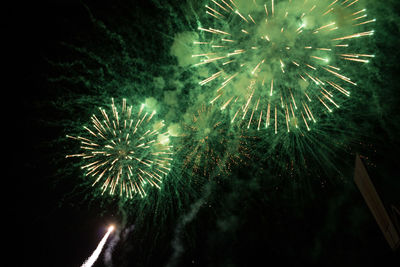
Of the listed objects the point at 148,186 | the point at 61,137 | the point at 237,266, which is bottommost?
the point at 237,266

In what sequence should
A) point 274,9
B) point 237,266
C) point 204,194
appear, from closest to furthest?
point 274,9
point 204,194
point 237,266

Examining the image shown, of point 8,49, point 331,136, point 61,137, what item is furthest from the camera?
point 61,137

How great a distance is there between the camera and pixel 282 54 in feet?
20.6

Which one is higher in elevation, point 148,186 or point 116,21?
point 116,21

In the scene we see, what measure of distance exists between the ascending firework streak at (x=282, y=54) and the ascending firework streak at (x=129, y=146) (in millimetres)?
2809

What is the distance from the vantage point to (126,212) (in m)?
9.89

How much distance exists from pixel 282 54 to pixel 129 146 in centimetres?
646

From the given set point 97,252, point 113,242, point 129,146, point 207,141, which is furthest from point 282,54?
point 97,252

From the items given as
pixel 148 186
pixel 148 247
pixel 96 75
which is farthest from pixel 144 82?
pixel 148 247

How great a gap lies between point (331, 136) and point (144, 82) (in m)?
7.49

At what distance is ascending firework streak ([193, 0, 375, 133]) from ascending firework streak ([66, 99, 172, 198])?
9.22 feet

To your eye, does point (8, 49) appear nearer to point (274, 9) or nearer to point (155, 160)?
point (155, 160)

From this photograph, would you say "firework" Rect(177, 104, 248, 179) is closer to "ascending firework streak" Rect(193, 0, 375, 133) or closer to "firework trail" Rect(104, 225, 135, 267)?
"ascending firework streak" Rect(193, 0, 375, 133)

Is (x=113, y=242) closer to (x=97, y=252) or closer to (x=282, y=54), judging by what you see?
(x=97, y=252)
